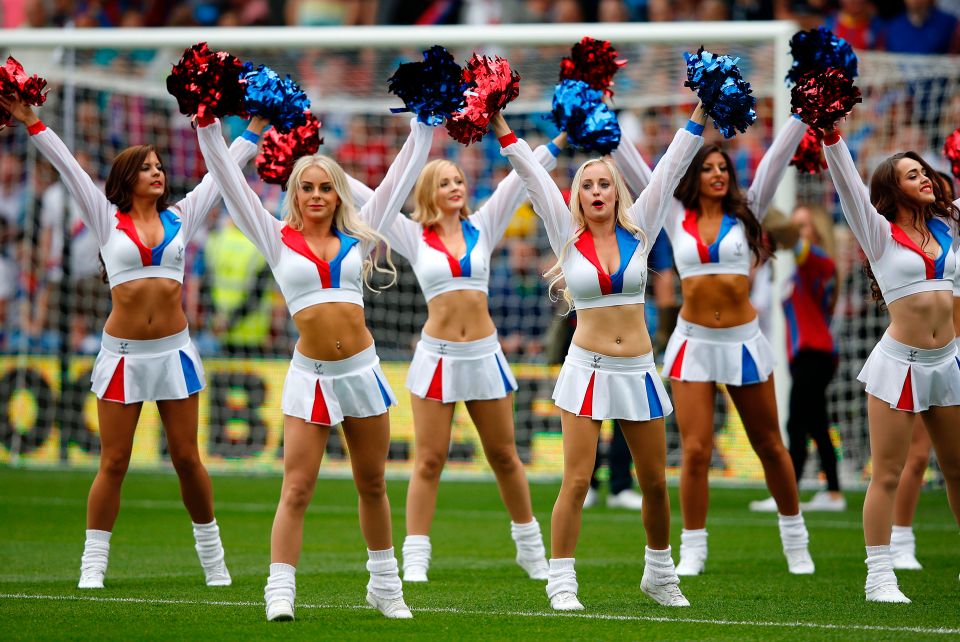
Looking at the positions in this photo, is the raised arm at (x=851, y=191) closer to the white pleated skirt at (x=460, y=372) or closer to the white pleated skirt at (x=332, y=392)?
the white pleated skirt at (x=460, y=372)

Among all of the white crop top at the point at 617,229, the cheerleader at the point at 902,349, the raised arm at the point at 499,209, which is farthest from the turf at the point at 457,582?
the raised arm at the point at 499,209

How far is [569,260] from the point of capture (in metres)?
6.11

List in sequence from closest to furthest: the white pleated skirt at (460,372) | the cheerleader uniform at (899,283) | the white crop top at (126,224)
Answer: the cheerleader uniform at (899,283) → the white crop top at (126,224) → the white pleated skirt at (460,372)

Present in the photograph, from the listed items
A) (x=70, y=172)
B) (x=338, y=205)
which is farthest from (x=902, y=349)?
(x=70, y=172)

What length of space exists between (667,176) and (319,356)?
5.57 feet

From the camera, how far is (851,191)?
20.3 feet

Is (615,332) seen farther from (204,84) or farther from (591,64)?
(204,84)

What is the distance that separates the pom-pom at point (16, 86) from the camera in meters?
6.49

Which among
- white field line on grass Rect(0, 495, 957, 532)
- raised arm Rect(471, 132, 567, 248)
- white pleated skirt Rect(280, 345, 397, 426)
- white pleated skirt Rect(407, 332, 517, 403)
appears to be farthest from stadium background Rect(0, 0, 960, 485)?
white pleated skirt Rect(280, 345, 397, 426)

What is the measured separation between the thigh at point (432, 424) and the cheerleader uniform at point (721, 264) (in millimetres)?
1210

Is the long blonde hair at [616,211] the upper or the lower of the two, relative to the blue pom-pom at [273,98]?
lower

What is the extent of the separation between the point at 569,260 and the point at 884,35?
32.6 ft

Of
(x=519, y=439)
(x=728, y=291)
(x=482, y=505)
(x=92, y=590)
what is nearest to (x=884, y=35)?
(x=519, y=439)

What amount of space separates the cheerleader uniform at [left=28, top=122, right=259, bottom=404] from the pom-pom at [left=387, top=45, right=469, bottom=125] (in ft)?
3.48
